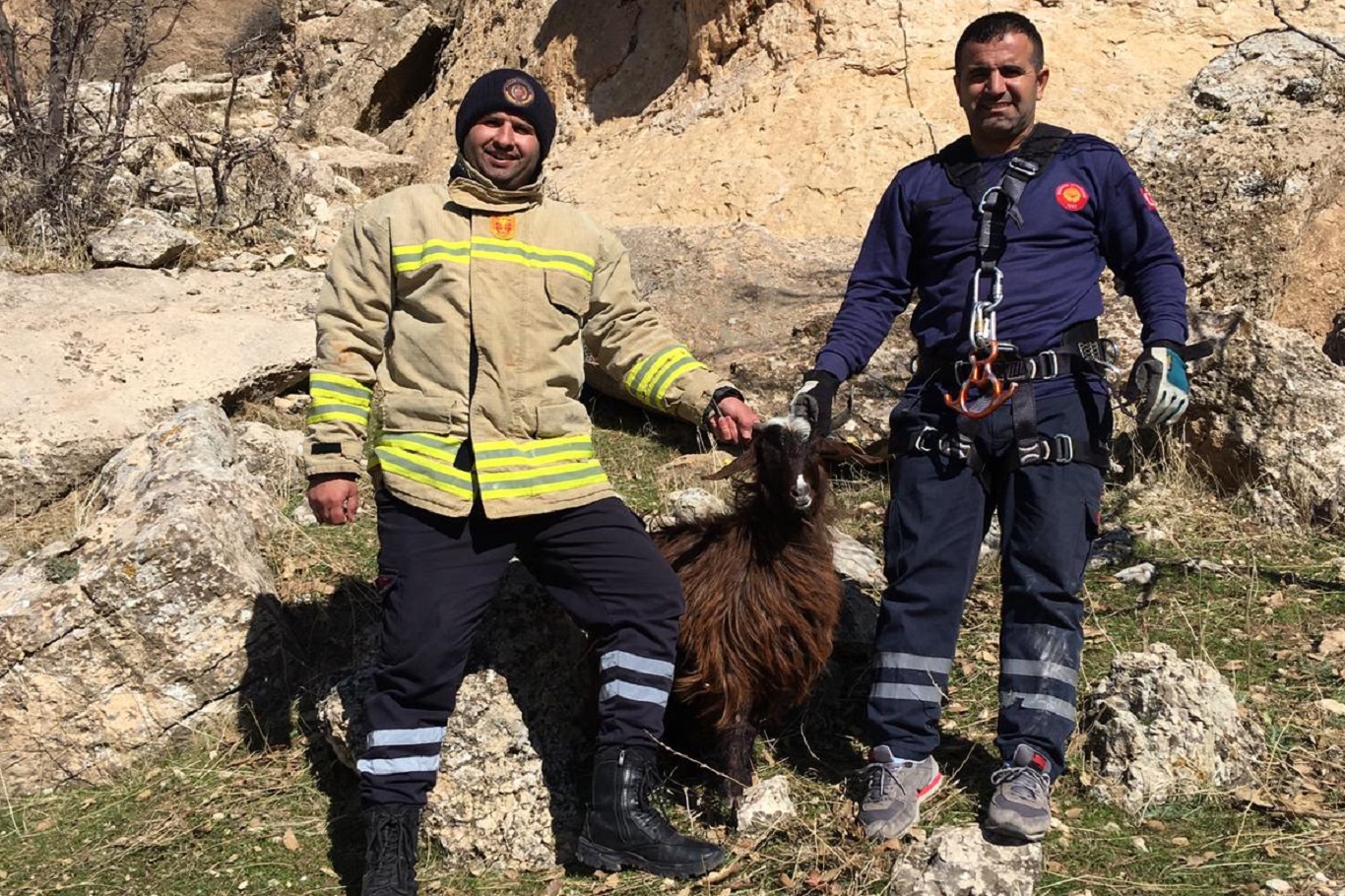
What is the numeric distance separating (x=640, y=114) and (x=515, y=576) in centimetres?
559

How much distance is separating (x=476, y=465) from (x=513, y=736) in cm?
91

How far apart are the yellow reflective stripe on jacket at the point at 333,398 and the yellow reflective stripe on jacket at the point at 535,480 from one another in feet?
1.39

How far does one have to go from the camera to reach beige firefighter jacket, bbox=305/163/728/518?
3.36m

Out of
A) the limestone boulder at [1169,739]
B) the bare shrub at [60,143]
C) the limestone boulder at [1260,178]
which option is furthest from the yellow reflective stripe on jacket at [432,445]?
the bare shrub at [60,143]

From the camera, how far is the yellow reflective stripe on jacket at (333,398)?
3.40 metres

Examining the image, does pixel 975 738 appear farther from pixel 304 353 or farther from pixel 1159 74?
pixel 1159 74

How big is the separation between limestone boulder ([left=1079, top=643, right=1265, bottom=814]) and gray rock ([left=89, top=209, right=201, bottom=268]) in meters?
6.20

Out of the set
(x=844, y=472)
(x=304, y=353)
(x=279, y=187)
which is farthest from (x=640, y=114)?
(x=844, y=472)

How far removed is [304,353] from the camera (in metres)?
6.85

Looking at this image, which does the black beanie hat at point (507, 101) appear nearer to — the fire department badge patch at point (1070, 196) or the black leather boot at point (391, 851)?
the fire department badge patch at point (1070, 196)

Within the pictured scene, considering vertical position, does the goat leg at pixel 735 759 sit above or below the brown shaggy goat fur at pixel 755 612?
below

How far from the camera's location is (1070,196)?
3473 mm

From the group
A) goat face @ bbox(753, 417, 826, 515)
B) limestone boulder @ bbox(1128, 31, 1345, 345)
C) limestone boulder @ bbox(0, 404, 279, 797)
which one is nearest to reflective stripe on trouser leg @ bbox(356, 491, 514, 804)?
goat face @ bbox(753, 417, 826, 515)

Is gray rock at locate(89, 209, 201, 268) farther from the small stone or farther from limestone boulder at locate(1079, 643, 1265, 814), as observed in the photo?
limestone boulder at locate(1079, 643, 1265, 814)
